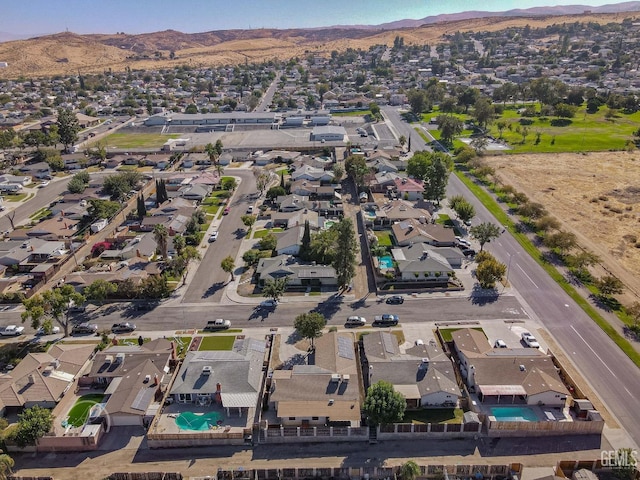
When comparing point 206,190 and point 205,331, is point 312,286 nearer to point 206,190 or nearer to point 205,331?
point 205,331

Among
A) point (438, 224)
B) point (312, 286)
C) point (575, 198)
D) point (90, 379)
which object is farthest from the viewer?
point (575, 198)

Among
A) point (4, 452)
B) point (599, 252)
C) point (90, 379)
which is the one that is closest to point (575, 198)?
point (599, 252)

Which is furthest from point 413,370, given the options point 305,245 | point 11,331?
point 11,331

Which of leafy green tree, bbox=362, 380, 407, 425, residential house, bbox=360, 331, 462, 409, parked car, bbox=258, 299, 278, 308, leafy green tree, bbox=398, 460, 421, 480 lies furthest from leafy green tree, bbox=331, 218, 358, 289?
leafy green tree, bbox=398, 460, 421, 480

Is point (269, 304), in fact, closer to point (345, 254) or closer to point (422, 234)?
point (345, 254)

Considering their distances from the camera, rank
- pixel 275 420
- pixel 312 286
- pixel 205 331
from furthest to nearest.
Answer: pixel 312 286 → pixel 205 331 → pixel 275 420

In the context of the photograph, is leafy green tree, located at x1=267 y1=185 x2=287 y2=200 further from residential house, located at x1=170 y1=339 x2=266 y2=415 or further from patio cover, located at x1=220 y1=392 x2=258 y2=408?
patio cover, located at x1=220 y1=392 x2=258 y2=408
